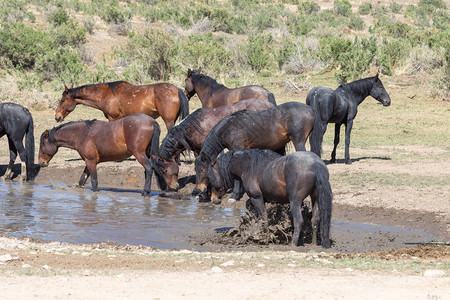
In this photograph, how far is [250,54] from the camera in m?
30.8

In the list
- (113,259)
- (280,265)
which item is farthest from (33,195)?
(280,265)

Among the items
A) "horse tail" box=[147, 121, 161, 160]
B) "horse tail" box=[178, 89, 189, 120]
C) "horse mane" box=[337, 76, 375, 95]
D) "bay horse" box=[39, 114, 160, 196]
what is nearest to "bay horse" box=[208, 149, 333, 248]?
"horse tail" box=[147, 121, 161, 160]

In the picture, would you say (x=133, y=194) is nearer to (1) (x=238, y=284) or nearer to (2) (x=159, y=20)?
(1) (x=238, y=284)

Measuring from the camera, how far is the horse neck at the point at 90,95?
49.1 ft

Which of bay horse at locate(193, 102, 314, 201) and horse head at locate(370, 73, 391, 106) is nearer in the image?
bay horse at locate(193, 102, 314, 201)

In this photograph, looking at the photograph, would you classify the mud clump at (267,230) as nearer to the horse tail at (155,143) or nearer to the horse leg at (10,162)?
the horse tail at (155,143)

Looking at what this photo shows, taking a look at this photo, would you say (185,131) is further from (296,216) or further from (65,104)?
(65,104)

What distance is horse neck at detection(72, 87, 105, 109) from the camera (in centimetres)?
1498

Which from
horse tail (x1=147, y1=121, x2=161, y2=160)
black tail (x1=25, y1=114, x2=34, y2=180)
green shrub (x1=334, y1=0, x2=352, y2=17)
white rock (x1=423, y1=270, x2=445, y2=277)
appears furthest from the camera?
green shrub (x1=334, y1=0, x2=352, y2=17)

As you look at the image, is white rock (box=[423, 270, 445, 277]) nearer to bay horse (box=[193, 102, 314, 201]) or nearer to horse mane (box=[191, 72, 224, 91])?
bay horse (box=[193, 102, 314, 201])

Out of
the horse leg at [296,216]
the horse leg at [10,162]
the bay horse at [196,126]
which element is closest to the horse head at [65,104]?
the horse leg at [10,162]

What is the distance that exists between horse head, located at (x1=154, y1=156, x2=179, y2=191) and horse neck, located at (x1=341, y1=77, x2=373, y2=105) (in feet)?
16.9

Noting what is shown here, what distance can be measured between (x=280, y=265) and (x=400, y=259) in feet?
4.66

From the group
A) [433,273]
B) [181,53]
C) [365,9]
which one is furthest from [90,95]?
[365,9]
